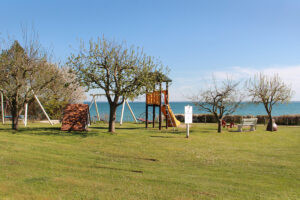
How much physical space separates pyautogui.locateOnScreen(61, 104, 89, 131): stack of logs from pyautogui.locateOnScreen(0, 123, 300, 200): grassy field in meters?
4.68

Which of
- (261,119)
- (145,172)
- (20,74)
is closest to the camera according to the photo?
(145,172)

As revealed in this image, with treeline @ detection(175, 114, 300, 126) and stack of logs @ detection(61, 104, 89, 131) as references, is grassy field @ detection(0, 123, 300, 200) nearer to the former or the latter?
stack of logs @ detection(61, 104, 89, 131)

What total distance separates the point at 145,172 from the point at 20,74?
12652 millimetres

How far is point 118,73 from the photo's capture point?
1691 centimetres

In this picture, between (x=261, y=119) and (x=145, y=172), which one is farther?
(x=261, y=119)

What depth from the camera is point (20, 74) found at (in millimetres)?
16438

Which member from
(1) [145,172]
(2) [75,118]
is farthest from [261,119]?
(1) [145,172]

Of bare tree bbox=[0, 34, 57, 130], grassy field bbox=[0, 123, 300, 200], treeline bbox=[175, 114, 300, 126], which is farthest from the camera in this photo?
treeline bbox=[175, 114, 300, 126]

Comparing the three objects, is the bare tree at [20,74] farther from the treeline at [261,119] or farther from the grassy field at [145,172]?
the treeline at [261,119]

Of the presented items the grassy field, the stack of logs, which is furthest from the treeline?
the grassy field

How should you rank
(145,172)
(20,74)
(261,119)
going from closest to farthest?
(145,172) → (20,74) → (261,119)

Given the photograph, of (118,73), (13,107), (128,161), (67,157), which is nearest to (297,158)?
(128,161)

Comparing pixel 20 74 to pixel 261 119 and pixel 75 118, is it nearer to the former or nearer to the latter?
pixel 75 118

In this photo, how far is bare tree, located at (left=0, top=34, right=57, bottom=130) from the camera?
16.2m
